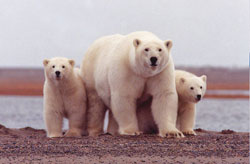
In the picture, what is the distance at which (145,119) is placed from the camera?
9.95 meters

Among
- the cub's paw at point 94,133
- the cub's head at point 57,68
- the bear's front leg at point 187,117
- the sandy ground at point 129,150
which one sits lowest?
the sandy ground at point 129,150

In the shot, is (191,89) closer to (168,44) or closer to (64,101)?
(168,44)

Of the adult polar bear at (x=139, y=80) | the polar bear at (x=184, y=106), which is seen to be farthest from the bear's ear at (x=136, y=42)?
the polar bear at (x=184, y=106)

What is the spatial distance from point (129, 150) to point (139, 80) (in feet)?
6.54

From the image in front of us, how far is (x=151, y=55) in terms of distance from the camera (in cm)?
839

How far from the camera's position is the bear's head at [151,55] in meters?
8.41

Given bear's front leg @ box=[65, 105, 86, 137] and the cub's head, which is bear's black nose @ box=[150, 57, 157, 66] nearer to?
the cub's head

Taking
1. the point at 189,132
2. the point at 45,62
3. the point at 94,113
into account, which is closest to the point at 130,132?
the point at 189,132

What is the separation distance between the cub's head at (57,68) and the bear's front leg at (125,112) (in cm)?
121

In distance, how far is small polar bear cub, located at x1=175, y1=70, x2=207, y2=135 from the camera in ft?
31.2

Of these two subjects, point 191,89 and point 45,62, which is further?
point 45,62

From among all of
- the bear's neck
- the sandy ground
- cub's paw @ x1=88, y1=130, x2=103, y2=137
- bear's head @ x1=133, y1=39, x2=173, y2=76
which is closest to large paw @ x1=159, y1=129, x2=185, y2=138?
the sandy ground

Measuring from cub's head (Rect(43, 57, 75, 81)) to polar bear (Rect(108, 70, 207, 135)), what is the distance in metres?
1.55

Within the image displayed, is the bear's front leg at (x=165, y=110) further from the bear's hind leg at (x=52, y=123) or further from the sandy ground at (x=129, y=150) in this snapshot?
the bear's hind leg at (x=52, y=123)
